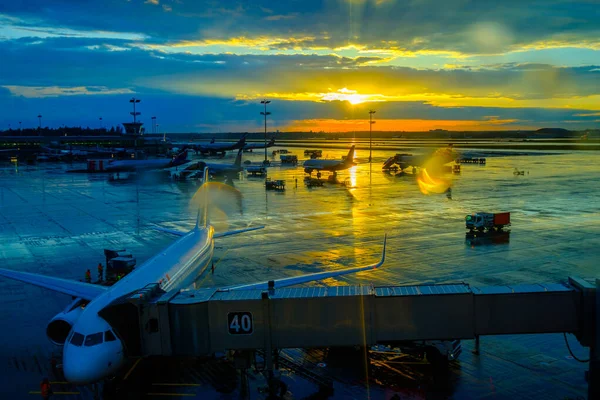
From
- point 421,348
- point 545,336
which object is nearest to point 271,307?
point 421,348

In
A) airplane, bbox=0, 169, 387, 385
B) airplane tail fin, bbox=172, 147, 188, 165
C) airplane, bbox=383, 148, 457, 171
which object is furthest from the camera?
airplane tail fin, bbox=172, 147, 188, 165

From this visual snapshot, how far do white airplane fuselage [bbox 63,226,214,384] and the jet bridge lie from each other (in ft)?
4.73

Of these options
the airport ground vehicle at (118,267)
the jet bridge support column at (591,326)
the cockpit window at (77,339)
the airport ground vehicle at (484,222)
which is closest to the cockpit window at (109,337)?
the cockpit window at (77,339)

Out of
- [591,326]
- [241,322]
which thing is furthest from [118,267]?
[591,326]

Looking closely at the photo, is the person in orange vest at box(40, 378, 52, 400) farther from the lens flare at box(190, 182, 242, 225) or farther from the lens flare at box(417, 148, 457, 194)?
the lens flare at box(417, 148, 457, 194)

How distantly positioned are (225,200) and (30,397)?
184ft

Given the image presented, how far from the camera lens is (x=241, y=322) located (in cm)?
1989

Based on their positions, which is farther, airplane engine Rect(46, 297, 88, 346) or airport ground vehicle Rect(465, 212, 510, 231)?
airport ground vehicle Rect(465, 212, 510, 231)

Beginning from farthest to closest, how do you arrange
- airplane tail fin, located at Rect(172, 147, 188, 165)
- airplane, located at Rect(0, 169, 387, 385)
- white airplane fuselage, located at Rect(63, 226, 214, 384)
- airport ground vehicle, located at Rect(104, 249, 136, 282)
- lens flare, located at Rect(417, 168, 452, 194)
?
airplane tail fin, located at Rect(172, 147, 188, 165)
lens flare, located at Rect(417, 168, 452, 194)
airport ground vehicle, located at Rect(104, 249, 136, 282)
airplane, located at Rect(0, 169, 387, 385)
white airplane fuselage, located at Rect(63, 226, 214, 384)

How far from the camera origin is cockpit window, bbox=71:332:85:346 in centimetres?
1936

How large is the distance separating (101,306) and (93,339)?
1875 millimetres

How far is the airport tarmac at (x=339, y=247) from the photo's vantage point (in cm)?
2219

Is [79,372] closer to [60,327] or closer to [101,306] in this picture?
[101,306]

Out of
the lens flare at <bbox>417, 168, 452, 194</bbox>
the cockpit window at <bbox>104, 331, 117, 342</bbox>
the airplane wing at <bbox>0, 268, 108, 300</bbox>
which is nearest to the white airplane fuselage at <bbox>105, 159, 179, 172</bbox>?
the lens flare at <bbox>417, 168, 452, 194</bbox>
